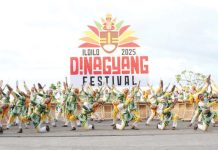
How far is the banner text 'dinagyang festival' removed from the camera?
34875mm

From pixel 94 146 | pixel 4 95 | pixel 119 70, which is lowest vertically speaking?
pixel 94 146

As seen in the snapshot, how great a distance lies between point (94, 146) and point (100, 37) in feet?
70.3

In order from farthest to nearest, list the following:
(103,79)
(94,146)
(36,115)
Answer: (103,79) → (36,115) → (94,146)

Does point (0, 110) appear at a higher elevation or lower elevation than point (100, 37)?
lower

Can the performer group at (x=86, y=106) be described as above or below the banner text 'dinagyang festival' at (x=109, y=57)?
below

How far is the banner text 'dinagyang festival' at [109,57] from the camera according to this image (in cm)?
3488

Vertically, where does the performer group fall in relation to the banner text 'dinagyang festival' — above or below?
below

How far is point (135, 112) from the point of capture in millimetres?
22672

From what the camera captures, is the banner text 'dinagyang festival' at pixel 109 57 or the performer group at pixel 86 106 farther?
the banner text 'dinagyang festival' at pixel 109 57

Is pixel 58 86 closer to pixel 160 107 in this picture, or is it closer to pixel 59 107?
pixel 59 107

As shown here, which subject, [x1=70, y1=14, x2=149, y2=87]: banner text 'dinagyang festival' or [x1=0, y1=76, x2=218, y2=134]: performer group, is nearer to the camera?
[x1=0, y1=76, x2=218, y2=134]: performer group

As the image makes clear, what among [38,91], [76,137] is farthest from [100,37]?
[76,137]

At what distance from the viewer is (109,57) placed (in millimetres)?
35438

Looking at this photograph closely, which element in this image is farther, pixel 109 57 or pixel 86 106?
pixel 109 57
